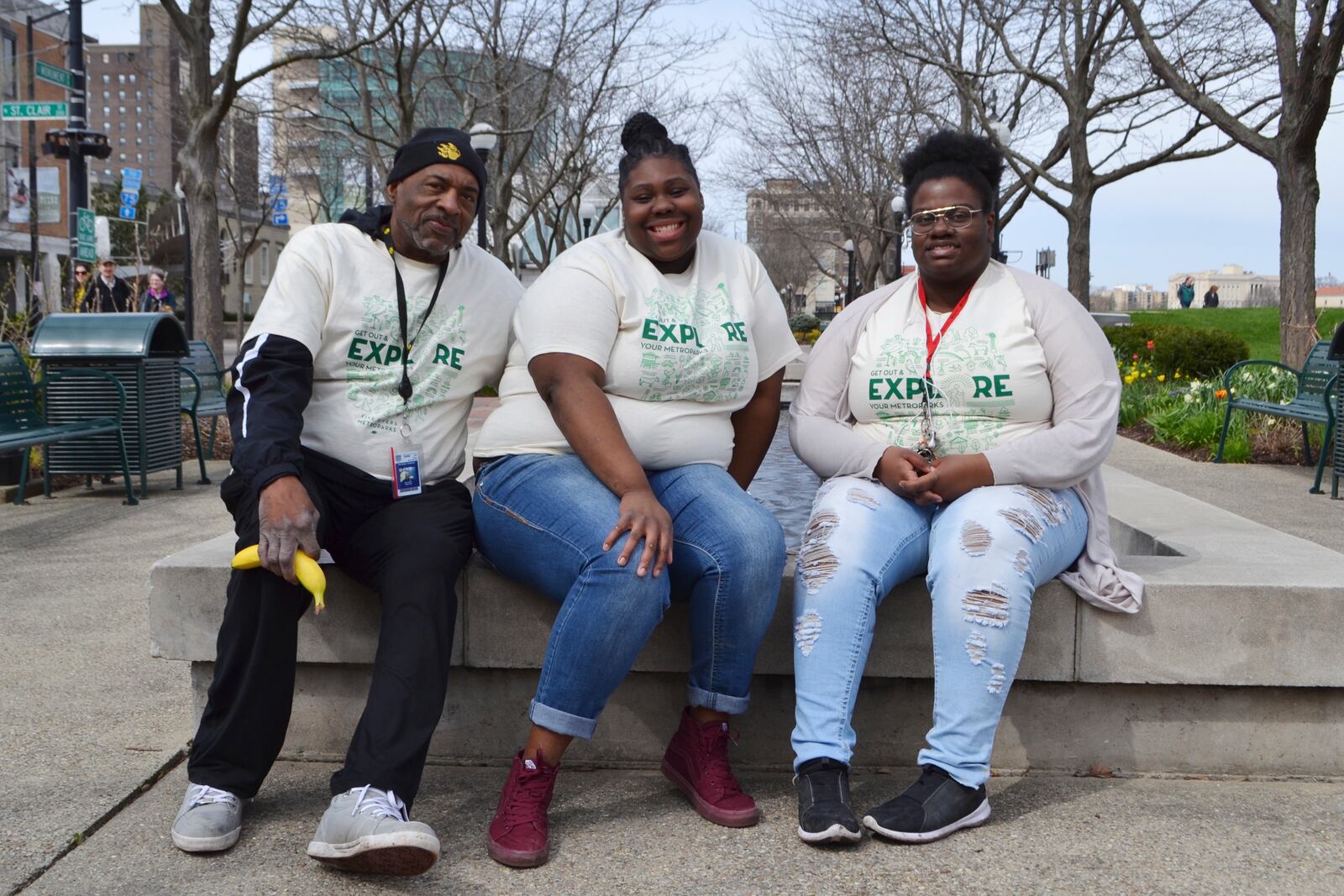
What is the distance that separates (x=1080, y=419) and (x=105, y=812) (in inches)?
99.7

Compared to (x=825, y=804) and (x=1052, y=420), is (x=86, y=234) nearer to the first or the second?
(x=1052, y=420)

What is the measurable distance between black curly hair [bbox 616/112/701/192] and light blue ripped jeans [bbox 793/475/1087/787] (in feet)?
3.31

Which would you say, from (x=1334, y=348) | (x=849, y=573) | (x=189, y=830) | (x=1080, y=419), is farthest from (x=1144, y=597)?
(x=1334, y=348)

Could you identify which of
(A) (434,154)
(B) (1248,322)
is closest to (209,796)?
(A) (434,154)

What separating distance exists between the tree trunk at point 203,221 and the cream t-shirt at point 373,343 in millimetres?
10470

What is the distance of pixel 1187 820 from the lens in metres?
2.95

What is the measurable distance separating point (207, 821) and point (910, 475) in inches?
70.8

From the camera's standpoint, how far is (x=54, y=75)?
1338 cm

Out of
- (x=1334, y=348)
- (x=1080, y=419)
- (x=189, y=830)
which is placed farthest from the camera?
(x=1334, y=348)

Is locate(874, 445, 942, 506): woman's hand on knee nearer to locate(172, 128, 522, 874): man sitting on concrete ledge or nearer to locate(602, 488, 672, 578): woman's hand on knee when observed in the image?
locate(602, 488, 672, 578): woman's hand on knee

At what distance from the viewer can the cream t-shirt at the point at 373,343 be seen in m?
3.08

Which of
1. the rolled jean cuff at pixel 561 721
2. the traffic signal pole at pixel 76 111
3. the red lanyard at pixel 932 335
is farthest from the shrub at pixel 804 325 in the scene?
the rolled jean cuff at pixel 561 721

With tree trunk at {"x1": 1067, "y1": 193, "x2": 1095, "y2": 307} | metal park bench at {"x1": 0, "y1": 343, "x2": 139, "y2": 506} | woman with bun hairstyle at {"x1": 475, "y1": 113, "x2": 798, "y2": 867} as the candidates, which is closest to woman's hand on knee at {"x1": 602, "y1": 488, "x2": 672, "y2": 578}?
woman with bun hairstyle at {"x1": 475, "y1": 113, "x2": 798, "y2": 867}

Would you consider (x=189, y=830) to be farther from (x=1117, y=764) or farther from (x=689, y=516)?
(x=1117, y=764)
